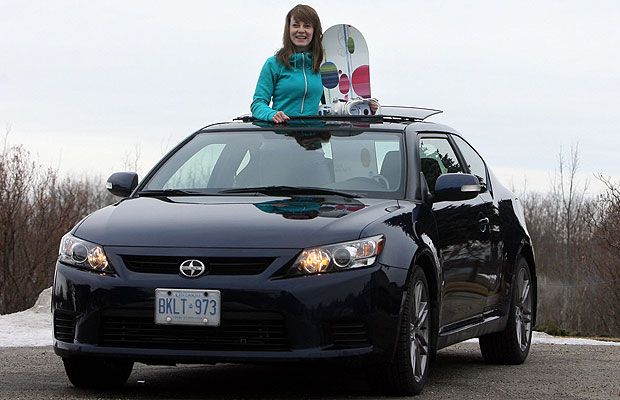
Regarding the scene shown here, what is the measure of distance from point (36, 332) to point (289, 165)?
18.3 feet

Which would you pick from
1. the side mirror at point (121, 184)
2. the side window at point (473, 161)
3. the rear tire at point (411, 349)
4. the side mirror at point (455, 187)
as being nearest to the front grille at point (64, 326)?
the side mirror at point (121, 184)

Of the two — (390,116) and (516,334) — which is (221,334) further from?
(516,334)

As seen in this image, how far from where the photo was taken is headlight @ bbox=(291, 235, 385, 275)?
22.4ft

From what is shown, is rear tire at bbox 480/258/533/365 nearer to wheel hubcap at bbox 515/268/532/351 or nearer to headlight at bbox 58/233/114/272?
wheel hubcap at bbox 515/268/532/351

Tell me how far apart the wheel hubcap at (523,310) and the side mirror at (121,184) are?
10.2ft

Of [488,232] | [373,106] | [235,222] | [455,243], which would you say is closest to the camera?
[235,222]

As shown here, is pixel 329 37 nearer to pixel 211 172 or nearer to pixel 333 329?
pixel 211 172

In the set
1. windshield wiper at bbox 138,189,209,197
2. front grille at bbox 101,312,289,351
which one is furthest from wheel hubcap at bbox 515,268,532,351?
front grille at bbox 101,312,289,351

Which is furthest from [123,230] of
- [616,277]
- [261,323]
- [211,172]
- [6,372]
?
[616,277]

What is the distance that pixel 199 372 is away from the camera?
29.9 feet

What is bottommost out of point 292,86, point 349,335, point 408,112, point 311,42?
point 349,335

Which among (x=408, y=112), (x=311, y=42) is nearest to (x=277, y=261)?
(x=408, y=112)

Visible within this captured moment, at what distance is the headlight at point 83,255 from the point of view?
278 inches

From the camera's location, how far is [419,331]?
758 cm
